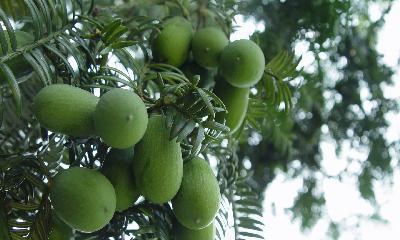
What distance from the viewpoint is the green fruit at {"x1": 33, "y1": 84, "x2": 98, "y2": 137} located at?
765 mm

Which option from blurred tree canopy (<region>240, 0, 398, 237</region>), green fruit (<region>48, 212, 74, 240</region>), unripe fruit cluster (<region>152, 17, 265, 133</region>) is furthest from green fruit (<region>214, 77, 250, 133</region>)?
blurred tree canopy (<region>240, 0, 398, 237</region>)

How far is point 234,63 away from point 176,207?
11.4 inches

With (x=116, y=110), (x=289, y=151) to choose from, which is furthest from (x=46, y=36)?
(x=289, y=151)

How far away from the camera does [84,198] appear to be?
0.77 meters

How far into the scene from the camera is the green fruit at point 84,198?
0.76 meters

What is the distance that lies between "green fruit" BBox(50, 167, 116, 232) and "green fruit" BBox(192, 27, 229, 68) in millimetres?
371

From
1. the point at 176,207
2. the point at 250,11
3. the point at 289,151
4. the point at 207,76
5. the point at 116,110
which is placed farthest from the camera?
the point at 289,151

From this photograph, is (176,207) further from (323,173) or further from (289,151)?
(323,173)

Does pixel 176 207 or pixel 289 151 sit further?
pixel 289 151

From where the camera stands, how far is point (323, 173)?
1.90 meters

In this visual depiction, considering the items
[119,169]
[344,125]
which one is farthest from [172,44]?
[344,125]

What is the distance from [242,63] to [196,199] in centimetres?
28

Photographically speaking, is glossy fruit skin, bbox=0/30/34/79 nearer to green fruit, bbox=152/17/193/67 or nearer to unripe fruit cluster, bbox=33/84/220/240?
unripe fruit cluster, bbox=33/84/220/240

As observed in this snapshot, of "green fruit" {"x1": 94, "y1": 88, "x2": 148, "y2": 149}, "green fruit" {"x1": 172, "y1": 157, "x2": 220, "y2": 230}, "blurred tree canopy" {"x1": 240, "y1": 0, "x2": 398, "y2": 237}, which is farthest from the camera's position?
"blurred tree canopy" {"x1": 240, "y1": 0, "x2": 398, "y2": 237}
